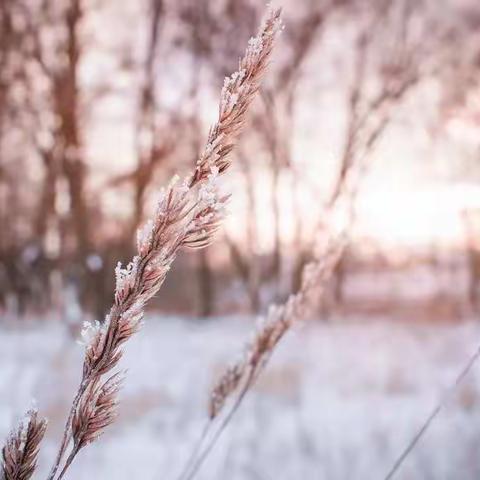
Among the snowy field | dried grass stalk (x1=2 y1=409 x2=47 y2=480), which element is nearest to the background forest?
the snowy field

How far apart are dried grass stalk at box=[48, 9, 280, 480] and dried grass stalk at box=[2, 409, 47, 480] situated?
31mm

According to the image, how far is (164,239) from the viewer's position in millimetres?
941

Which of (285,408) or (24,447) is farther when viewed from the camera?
(285,408)

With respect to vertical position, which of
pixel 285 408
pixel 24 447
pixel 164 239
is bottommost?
pixel 285 408

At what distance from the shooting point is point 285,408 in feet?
19.0

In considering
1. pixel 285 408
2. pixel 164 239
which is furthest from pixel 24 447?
pixel 285 408

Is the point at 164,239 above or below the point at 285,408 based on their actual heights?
above

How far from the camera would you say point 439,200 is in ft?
62.2

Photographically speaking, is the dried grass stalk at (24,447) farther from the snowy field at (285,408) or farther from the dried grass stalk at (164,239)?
the snowy field at (285,408)

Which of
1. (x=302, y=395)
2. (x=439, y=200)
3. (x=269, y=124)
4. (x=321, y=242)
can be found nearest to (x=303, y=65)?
(x=269, y=124)

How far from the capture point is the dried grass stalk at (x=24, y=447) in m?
0.98

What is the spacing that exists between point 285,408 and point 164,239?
496cm

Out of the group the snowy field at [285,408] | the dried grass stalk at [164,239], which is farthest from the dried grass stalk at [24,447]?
the snowy field at [285,408]

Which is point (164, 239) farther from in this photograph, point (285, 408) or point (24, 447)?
point (285, 408)
